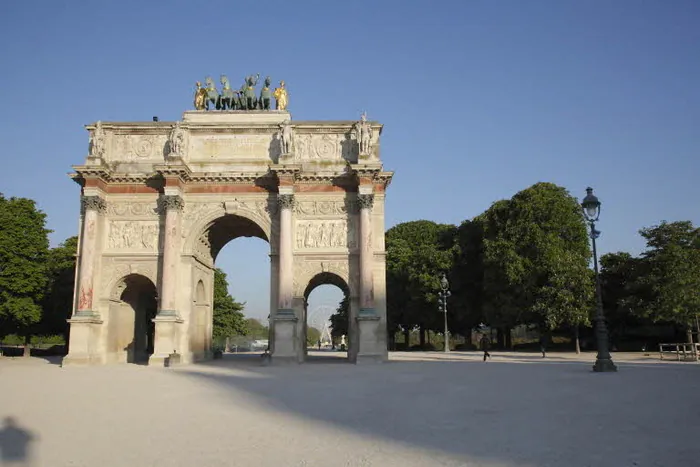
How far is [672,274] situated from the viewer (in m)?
33.6

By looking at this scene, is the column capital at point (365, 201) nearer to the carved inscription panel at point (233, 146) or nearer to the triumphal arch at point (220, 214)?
the triumphal arch at point (220, 214)

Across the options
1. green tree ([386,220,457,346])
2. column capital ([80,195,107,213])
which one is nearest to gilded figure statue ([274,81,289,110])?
column capital ([80,195,107,213])

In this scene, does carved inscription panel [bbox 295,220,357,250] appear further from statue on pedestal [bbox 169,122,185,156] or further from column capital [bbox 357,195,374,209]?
statue on pedestal [bbox 169,122,185,156]

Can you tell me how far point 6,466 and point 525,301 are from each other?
36.6 meters

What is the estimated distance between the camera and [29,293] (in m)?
39.2

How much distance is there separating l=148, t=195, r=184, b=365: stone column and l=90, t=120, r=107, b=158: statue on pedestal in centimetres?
414

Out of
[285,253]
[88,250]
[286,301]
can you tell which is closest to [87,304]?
[88,250]

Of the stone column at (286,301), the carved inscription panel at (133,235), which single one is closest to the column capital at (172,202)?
the carved inscription panel at (133,235)

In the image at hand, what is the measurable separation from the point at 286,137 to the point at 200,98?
6.58 metres

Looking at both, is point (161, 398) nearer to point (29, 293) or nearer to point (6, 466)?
point (6, 466)

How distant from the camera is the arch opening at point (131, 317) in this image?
30984mm

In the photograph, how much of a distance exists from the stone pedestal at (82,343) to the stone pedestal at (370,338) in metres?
12.9

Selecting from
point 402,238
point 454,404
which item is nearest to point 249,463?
point 454,404

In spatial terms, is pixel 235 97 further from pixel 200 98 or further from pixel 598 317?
pixel 598 317
